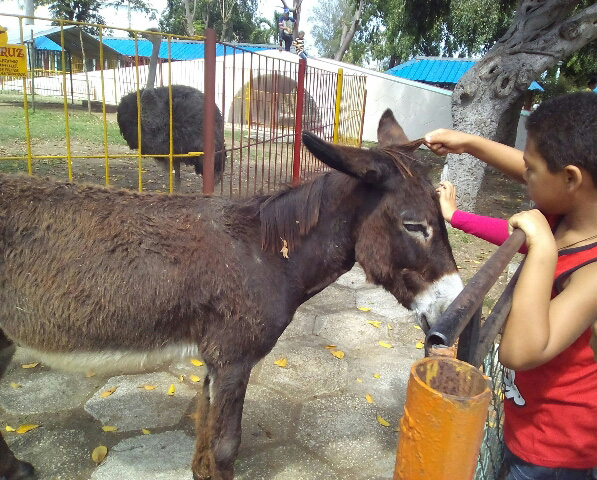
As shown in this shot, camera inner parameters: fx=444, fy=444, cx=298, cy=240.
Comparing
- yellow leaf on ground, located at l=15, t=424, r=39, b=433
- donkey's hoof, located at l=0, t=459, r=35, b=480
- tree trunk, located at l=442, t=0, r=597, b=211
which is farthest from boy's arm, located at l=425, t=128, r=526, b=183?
tree trunk, located at l=442, t=0, r=597, b=211

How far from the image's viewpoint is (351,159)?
2.09 metres

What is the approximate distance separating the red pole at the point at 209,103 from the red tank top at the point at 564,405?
144 inches

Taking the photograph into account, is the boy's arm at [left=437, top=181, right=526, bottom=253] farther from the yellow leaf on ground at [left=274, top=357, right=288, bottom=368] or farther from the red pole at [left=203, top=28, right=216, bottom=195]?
the red pole at [left=203, top=28, right=216, bottom=195]

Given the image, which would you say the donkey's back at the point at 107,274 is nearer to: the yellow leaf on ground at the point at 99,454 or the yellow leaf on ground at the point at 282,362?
the yellow leaf on ground at the point at 99,454

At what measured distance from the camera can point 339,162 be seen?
205 centimetres

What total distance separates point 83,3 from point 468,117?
41093 mm

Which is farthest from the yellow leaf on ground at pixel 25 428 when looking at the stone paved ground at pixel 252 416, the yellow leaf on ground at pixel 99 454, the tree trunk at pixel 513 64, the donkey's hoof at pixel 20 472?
the tree trunk at pixel 513 64

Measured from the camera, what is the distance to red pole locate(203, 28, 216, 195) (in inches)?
170

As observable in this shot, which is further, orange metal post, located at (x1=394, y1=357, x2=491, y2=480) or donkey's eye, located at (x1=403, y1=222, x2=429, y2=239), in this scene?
donkey's eye, located at (x1=403, y1=222, x2=429, y2=239)

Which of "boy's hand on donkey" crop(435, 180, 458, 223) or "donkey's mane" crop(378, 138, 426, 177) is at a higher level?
"donkey's mane" crop(378, 138, 426, 177)

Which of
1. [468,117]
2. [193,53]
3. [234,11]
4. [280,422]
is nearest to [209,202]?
[280,422]

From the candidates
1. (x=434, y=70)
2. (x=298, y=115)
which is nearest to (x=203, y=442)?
(x=298, y=115)

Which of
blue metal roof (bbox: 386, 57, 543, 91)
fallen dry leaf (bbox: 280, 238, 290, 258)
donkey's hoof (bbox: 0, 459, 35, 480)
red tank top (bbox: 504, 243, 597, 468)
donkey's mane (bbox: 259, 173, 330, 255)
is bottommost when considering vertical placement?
donkey's hoof (bbox: 0, 459, 35, 480)

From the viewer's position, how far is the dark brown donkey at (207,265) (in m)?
2.21
